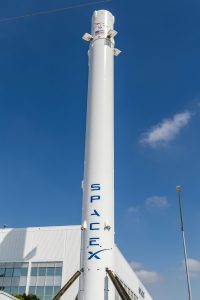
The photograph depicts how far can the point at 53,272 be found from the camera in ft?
120

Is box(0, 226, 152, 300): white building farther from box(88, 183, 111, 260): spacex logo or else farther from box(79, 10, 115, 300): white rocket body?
box(88, 183, 111, 260): spacex logo

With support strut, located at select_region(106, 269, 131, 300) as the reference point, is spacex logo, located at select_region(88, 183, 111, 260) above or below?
above

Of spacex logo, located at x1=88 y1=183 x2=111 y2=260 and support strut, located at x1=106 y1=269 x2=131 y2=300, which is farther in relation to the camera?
spacex logo, located at x1=88 y1=183 x2=111 y2=260

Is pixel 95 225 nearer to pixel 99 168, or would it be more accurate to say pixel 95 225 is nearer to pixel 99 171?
pixel 99 171

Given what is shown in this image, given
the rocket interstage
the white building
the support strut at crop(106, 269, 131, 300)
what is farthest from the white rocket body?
the white building

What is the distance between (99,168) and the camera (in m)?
20.6

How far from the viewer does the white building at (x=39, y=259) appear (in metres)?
36.5

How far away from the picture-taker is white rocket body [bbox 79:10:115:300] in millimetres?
18344

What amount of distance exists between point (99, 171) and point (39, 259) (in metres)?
20.3

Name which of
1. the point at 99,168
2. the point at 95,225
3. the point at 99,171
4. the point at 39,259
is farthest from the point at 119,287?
the point at 39,259

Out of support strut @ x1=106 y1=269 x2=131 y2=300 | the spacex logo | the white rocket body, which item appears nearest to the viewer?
support strut @ x1=106 y1=269 x2=131 y2=300

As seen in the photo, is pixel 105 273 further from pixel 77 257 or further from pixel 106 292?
pixel 77 257

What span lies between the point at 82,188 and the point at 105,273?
4658 millimetres

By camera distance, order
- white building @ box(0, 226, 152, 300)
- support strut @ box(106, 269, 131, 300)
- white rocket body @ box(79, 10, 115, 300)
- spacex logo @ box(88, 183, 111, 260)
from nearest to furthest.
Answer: support strut @ box(106, 269, 131, 300), white rocket body @ box(79, 10, 115, 300), spacex logo @ box(88, 183, 111, 260), white building @ box(0, 226, 152, 300)
